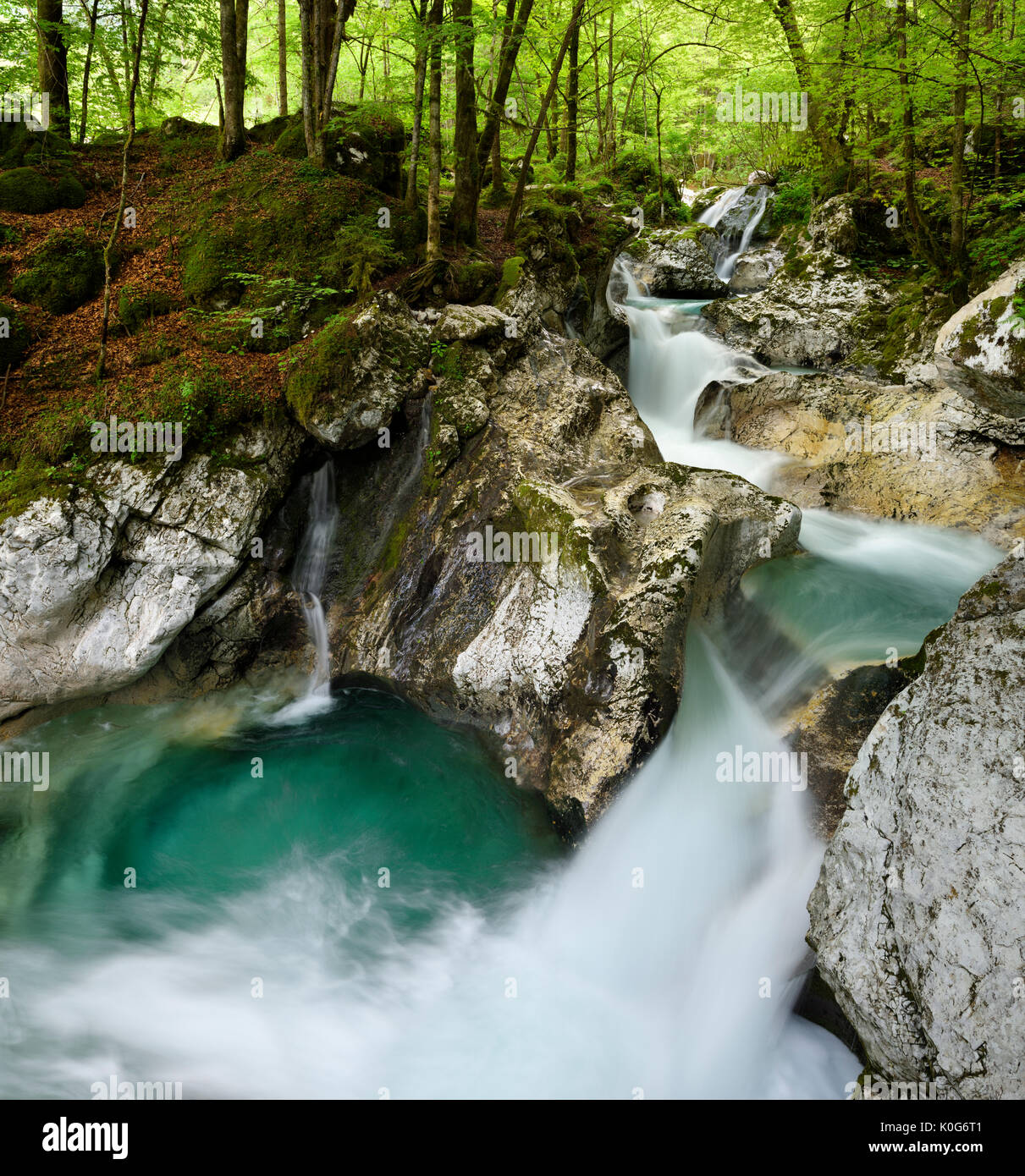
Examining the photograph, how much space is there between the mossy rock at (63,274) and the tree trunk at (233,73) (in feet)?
11.3

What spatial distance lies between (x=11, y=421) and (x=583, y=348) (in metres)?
7.30

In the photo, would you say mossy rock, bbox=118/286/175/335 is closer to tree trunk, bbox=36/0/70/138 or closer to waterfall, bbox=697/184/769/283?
tree trunk, bbox=36/0/70/138

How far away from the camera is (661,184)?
18156 mm

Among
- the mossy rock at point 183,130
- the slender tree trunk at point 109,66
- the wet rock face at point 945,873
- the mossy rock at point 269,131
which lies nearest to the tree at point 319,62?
the mossy rock at point 269,131

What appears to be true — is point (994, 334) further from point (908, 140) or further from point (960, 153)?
point (908, 140)

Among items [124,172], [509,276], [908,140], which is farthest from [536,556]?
[908,140]

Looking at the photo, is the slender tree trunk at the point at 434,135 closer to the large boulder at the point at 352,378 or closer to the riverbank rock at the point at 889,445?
the large boulder at the point at 352,378

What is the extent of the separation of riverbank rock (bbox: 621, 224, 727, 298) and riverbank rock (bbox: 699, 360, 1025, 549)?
470 cm

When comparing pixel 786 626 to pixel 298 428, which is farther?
pixel 298 428

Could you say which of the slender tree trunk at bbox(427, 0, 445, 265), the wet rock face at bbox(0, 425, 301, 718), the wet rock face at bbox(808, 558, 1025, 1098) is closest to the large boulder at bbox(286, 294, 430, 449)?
the wet rock face at bbox(0, 425, 301, 718)

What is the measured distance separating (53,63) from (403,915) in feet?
47.9

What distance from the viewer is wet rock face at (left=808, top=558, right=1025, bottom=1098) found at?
3334 millimetres

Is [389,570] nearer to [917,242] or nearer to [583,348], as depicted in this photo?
[583,348]
